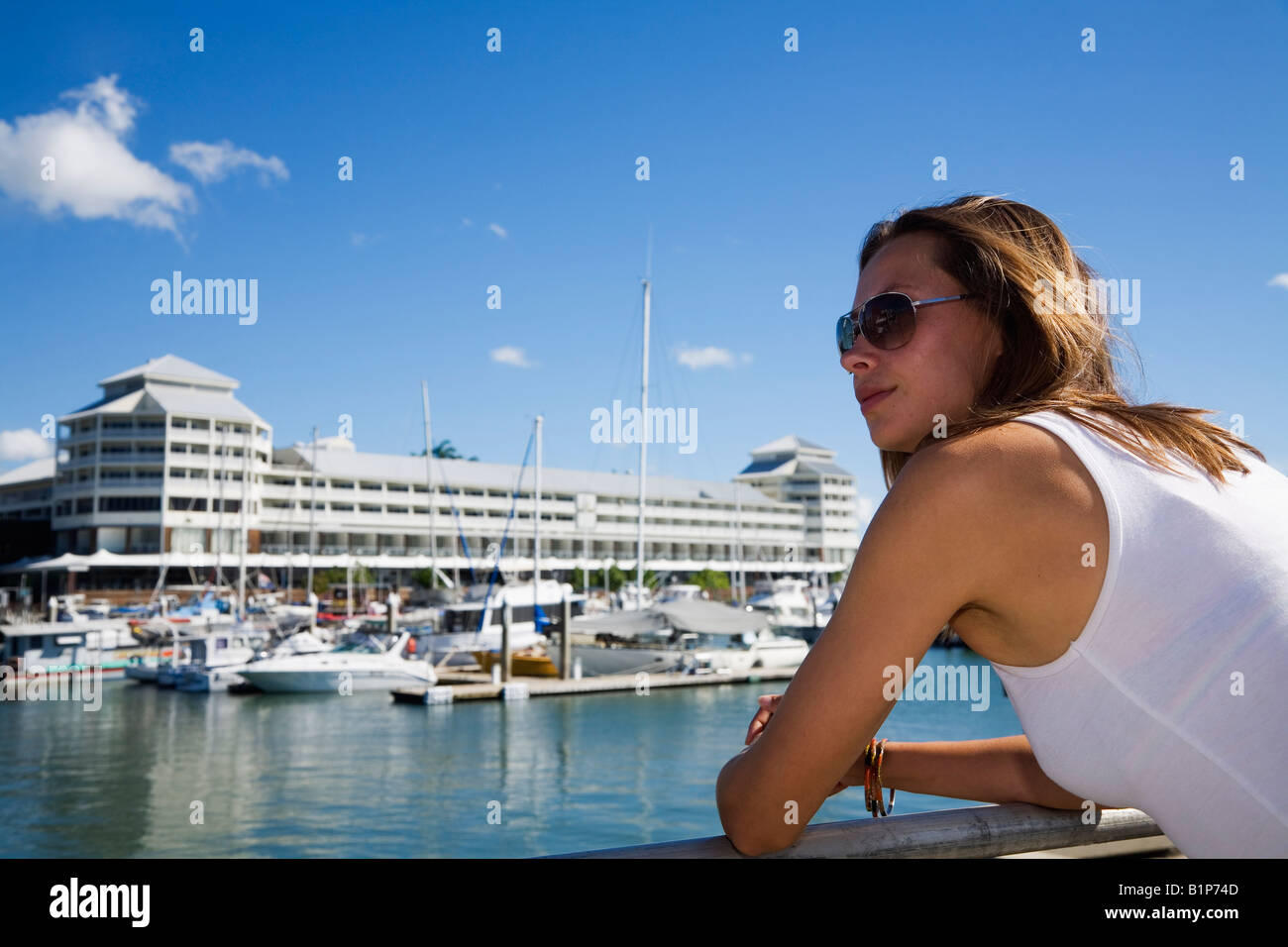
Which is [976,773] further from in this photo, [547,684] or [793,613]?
[793,613]

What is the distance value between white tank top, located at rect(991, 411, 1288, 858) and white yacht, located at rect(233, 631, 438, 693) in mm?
33458

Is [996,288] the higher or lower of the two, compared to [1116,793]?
higher

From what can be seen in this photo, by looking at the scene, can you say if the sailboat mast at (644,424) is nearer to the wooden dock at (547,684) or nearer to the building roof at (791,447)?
the wooden dock at (547,684)

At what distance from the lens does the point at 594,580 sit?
79.6 metres

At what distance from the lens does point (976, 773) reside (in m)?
1.62

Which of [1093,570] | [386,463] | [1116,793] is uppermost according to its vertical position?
[386,463]

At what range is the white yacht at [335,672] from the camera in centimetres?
3266

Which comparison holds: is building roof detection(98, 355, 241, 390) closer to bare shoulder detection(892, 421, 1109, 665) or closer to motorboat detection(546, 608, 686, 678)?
motorboat detection(546, 608, 686, 678)

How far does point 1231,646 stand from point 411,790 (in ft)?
65.4

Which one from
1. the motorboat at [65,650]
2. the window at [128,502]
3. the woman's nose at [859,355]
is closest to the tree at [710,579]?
the window at [128,502]

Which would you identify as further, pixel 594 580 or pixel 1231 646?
pixel 594 580
